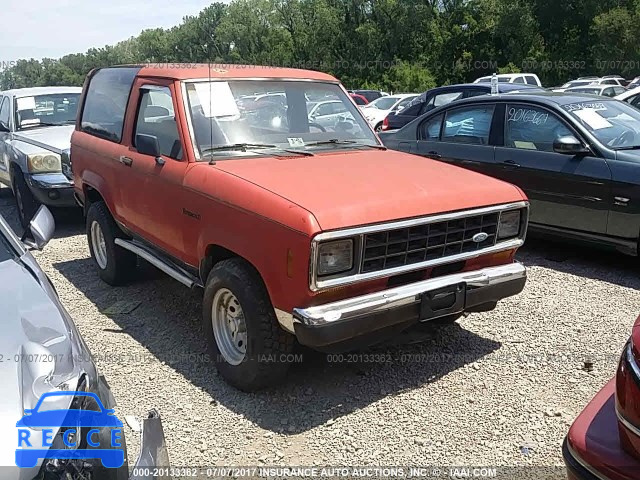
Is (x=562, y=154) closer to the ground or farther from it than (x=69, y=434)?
farther from it

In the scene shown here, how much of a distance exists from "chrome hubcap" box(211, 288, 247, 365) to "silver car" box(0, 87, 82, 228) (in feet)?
14.3

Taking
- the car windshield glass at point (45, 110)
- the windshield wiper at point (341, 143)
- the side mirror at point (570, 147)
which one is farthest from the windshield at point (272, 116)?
the car windshield glass at point (45, 110)

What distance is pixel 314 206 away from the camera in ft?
10.7

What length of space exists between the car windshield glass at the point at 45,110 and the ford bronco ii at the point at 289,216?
444 cm

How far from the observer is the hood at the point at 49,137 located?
798 centimetres

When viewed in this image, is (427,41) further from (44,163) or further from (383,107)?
(44,163)

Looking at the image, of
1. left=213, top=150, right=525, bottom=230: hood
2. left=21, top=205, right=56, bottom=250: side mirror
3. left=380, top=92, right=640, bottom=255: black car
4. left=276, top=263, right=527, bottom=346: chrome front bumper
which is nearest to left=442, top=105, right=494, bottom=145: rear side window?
left=380, top=92, right=640, bottom=255: black car

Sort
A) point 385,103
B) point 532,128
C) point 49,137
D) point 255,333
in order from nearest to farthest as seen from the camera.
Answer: point 255,333, point 532,128, point 49,137, point 385,103

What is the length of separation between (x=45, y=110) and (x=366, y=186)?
7.24 metres

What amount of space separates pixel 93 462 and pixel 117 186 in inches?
138

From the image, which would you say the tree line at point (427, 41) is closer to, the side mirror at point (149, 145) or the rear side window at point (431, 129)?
the rear side window at point (431, 129)

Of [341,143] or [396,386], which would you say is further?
[341,143]

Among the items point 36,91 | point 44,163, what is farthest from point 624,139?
point 36,91

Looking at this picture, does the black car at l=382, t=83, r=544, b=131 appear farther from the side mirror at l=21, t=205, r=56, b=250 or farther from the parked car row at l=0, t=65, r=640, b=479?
the side mirror at l=21, t=205, r=56, b=250
